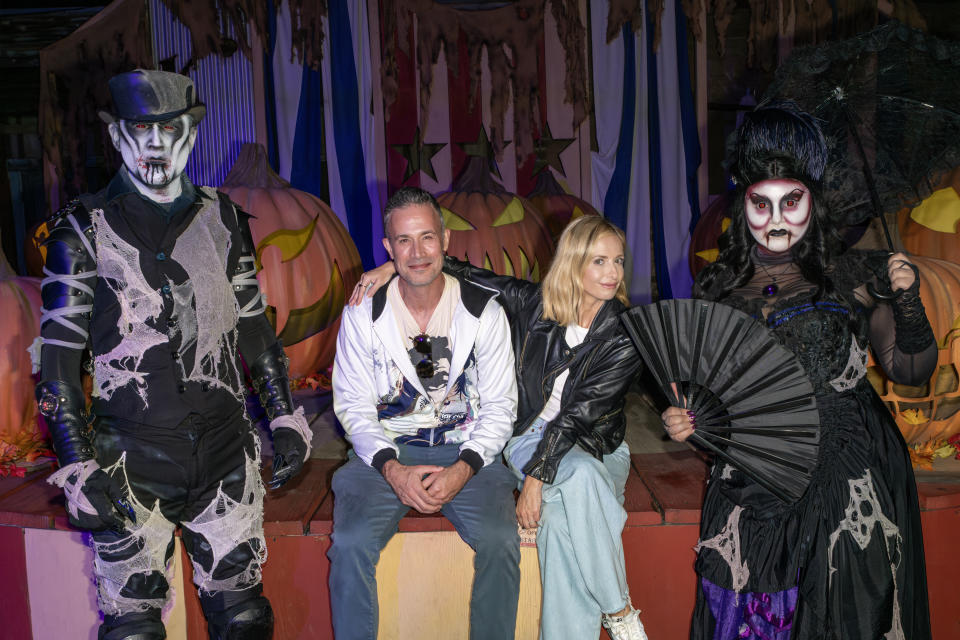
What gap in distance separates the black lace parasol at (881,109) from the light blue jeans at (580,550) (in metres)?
1.18

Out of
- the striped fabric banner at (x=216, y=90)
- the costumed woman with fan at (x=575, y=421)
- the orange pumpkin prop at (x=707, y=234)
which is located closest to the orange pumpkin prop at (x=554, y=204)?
the orange pumpkin prop at (x=707, y=234)

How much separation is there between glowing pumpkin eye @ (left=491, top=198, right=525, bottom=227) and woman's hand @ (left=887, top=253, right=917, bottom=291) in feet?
9.92

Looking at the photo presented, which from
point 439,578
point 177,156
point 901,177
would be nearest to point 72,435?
point 177,156

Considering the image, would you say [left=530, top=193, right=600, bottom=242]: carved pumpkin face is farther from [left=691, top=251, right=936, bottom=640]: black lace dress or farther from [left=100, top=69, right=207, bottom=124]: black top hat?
[left=100, top=69, right=207, bottom=124]: black top hat

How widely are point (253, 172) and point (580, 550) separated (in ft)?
11.1

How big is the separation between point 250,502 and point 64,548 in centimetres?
96

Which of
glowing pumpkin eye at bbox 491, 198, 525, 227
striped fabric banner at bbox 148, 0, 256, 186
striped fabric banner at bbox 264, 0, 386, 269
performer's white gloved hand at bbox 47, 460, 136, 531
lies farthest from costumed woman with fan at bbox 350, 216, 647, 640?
striped fabric banner at bbox 148, 0, 256, 186

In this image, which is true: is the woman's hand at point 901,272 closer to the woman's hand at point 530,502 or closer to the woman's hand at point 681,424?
the woman's hand at point 681,424

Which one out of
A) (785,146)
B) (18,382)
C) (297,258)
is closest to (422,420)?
(785,146)

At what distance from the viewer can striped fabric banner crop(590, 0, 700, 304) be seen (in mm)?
5820

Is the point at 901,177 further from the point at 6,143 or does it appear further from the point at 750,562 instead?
the point at 6,143

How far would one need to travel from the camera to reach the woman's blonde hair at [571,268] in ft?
8.54

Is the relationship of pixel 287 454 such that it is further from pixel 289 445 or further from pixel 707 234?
pixel 707 234

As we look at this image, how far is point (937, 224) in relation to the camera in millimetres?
3930
